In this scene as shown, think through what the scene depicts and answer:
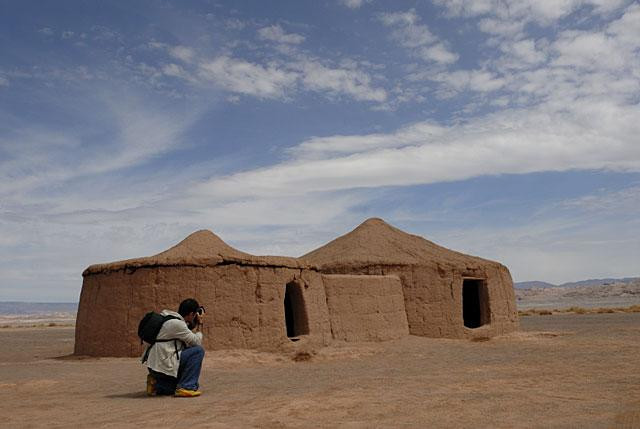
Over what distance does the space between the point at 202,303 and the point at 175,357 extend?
201 inches

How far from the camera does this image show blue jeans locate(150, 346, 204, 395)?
7688 millimetres

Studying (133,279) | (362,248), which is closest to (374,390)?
(133,279)

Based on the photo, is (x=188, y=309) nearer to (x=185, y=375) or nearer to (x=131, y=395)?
(x=185, y=375)

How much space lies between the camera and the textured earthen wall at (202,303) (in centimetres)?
1274

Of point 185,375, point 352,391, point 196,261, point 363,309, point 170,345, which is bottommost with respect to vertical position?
point 352,391

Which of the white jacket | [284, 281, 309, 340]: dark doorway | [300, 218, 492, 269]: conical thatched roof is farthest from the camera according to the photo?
[300, 218, 492, 269]: conical thatched roof

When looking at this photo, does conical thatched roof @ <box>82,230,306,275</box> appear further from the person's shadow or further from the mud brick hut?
the person's shadow

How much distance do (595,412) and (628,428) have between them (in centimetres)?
84

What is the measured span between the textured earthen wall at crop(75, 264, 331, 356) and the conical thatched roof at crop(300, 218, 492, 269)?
4.84 meters

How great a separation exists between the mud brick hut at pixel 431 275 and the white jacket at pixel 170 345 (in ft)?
33.5

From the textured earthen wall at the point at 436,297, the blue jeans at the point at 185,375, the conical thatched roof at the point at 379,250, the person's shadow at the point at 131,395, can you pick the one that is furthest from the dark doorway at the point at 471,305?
the blue jeans at the point at 185,375

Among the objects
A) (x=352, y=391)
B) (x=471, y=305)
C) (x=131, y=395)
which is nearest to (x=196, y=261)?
(x=131, y=395)

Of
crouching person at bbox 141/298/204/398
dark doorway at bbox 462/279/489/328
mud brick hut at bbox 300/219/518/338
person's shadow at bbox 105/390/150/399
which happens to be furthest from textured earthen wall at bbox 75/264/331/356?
dark doorway at bbox 462/279/489/328

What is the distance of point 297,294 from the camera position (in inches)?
569
